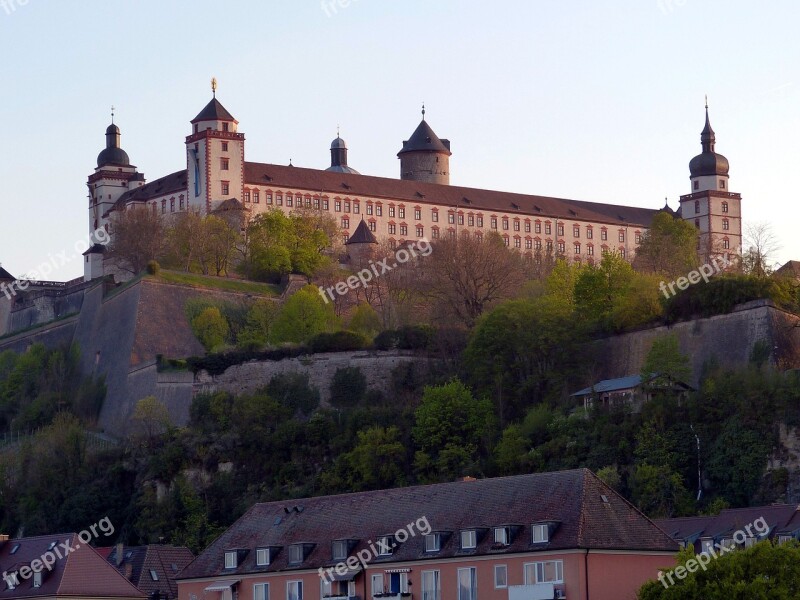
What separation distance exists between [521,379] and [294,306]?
16211 millimetres

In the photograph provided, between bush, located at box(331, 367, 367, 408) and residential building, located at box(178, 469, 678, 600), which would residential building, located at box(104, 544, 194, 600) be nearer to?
residential building, located at box(178, 469, 678, 600)

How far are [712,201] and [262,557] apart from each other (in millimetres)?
72916

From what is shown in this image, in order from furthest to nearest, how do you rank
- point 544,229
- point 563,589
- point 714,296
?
1. point 544,229
2. point 714,296
3. point 563,589

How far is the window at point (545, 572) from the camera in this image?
41594 mm

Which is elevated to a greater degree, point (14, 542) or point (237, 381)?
point (237, 381)

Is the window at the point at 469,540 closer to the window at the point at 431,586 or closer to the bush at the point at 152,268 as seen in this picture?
the window at the point at 431,586

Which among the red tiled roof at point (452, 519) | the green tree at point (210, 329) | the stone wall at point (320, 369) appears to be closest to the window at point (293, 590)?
the red tiled roof at point (452, 519)

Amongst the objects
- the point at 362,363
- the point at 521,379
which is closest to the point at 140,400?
the point at 362,363

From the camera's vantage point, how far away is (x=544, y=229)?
373 feet

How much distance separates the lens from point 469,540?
4366 cm

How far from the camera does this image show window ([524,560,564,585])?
1638 inches

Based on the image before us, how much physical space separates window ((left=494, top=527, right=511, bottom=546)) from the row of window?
1.88 ft

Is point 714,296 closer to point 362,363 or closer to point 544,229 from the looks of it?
point 362,363

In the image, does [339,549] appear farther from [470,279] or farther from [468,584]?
[470,279]
